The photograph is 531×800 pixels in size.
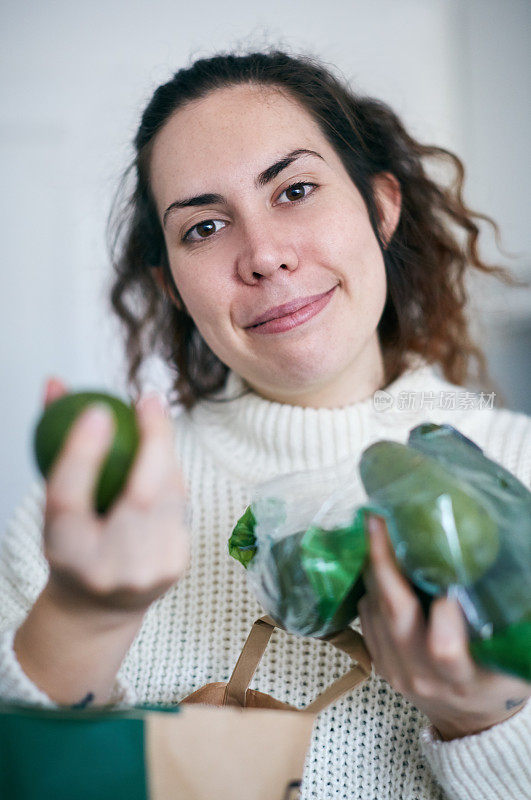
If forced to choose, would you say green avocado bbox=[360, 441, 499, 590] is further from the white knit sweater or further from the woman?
the white knit sweater

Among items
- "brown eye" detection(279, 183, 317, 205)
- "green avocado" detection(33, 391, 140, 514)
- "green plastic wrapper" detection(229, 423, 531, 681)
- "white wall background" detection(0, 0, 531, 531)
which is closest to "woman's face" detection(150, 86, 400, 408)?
"brown eye" detection(279, 183, 317, 205)

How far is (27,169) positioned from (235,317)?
1.68 m

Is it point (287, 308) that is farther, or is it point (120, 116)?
point (120, 116)

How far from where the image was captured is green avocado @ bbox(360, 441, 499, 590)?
0.45m

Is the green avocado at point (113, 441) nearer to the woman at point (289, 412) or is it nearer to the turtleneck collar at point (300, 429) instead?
the woman at point (289, 412)

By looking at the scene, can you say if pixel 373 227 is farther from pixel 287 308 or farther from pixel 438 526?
pixel 438 526

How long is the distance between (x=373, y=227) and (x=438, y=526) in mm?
657

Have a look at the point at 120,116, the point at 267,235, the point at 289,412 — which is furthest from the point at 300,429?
the point at 120,116

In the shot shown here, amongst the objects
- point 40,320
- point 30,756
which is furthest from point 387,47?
point 30,756

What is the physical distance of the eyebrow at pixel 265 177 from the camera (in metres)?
0.86

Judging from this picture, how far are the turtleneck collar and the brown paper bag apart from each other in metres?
0.49

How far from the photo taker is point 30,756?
0.47 metres

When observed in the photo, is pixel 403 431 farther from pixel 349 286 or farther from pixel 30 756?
pixel 30 756

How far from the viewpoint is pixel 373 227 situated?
3.27 feet
